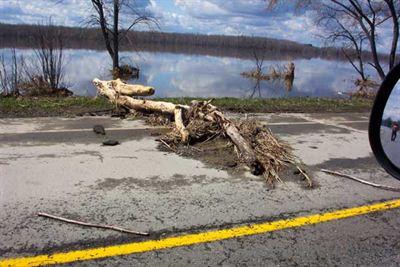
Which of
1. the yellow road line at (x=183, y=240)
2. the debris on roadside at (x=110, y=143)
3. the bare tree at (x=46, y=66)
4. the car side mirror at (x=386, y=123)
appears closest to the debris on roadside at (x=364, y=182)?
the yellow road line at (x=183, y=240)

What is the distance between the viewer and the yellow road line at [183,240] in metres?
3.44

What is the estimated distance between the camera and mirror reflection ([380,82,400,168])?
282 centimetres

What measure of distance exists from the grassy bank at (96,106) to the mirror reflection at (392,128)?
735 centimetres

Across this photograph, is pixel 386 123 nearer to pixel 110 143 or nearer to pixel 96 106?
pixel 110 143

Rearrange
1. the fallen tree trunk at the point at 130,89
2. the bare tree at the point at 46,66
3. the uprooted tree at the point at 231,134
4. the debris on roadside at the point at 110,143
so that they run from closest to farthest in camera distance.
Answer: the uprooted tree at the point at 231,134
the debris on roadside at the point at 110,143
the fallen tree trunk at the point at 130,89
the bare tree at the point at 46,66

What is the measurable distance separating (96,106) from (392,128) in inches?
324

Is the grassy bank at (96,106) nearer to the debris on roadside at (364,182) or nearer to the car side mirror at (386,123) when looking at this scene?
the debris on roadside at (364,182)

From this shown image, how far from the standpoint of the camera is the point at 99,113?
9430mm

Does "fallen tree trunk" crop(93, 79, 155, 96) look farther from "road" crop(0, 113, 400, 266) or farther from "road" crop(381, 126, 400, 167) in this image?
"road" crop(381, 126, 400, 167)

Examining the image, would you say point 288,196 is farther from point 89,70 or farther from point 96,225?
point 89,70

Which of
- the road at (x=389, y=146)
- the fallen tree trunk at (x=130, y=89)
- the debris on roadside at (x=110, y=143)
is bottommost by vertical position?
the debris on roadside at (x=110, y=143)

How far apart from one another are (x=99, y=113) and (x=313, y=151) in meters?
4.57

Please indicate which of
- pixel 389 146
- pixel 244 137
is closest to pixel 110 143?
pixel 244 137

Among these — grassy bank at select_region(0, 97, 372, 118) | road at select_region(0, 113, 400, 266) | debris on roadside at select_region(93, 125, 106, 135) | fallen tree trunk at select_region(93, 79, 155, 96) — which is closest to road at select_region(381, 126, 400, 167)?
road at select_region(0, 113, 400, 266)
